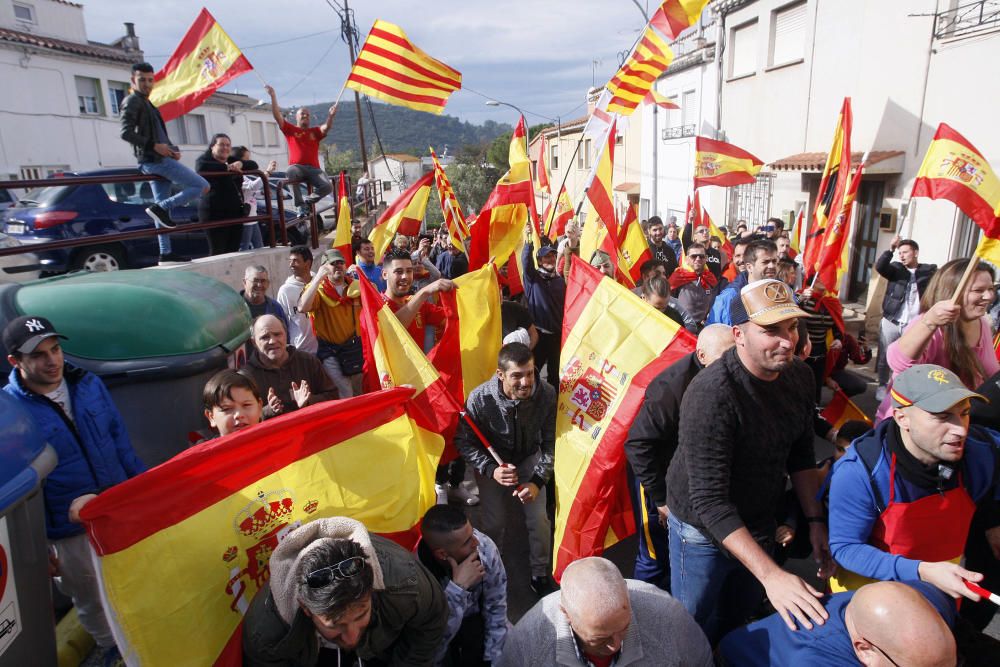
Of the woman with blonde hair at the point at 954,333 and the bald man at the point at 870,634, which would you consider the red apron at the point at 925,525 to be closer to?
the bald man at the point at 870,634

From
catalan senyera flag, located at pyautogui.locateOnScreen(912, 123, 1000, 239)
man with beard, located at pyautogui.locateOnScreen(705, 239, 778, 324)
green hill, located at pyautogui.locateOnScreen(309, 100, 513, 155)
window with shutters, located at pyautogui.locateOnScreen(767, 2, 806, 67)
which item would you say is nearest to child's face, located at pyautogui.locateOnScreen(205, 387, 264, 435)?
man with beard, located at pyautogui.locateOnScreen(705, 239, 778, 324)

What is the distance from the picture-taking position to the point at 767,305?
2.30m

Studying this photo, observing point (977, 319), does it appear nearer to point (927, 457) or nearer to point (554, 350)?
point (927, 457)

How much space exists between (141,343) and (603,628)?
10.1 ft

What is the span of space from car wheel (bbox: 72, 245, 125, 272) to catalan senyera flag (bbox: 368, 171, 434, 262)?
320 cm

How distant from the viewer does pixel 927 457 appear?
2.31 metres

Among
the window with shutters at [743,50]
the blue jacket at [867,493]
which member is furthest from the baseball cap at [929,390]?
the window with shutters at [743,50]

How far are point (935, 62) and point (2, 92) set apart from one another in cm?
2484

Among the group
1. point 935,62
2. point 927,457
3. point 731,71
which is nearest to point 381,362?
point 927,457

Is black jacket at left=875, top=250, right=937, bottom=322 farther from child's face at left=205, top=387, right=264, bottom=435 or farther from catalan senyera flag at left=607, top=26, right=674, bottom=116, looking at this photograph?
child's face at left=205, top=387, right=264, bottom=435

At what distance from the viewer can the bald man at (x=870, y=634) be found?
177cm

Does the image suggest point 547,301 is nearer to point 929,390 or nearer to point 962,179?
point 962,179

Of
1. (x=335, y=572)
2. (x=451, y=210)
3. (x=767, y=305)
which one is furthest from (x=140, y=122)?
(x=767, y=305)

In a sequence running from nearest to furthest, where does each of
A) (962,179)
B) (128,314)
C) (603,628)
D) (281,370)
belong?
1. (603,628)
2. (128,314)
3. (281,370)
4. (962,179)
